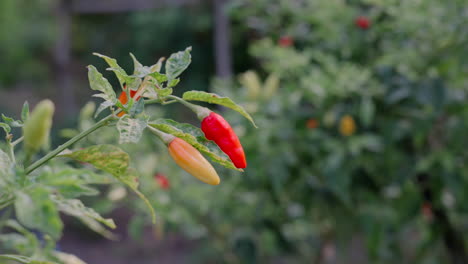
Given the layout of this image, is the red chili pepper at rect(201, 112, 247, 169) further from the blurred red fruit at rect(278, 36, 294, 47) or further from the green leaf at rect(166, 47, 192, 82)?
the blurred red fruit at rect(278, 36, 294, 47)

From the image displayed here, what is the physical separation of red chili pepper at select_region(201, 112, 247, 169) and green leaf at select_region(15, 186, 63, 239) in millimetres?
205

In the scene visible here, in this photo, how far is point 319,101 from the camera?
5.32 feet

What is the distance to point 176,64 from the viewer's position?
553 millimetres

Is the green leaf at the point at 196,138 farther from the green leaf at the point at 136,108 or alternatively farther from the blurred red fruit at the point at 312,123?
the blurred red fruit at the point at 312,123

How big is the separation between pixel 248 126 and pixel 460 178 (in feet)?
2.34

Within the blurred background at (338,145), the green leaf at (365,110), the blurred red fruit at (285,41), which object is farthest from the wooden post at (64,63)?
the green leaf at (365,110)

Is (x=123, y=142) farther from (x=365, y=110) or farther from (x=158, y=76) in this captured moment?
(x=365, y=110)

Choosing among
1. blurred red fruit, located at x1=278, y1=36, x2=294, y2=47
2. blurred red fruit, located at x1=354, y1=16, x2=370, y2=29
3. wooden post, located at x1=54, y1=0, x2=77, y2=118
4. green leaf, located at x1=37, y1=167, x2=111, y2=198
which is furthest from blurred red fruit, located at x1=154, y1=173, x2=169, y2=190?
wooden post, located at x1=54, y1=0, x2=77, y2=118

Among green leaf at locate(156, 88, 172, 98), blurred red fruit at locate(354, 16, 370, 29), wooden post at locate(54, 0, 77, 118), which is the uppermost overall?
green leaf at locate(156, 88, 172, 98)

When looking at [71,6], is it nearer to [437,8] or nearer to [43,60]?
[43,60]

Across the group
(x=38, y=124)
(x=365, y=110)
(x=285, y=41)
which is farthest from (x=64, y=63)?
(x=38, y=124)

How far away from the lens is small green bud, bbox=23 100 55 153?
408mm

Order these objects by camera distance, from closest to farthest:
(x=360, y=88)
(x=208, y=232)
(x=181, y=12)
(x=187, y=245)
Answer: (x=360, y=88)
(x=208, y=232)
(x=187, y=245)
(x=181, y=12)

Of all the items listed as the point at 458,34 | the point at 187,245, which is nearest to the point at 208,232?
the point at 458,34
